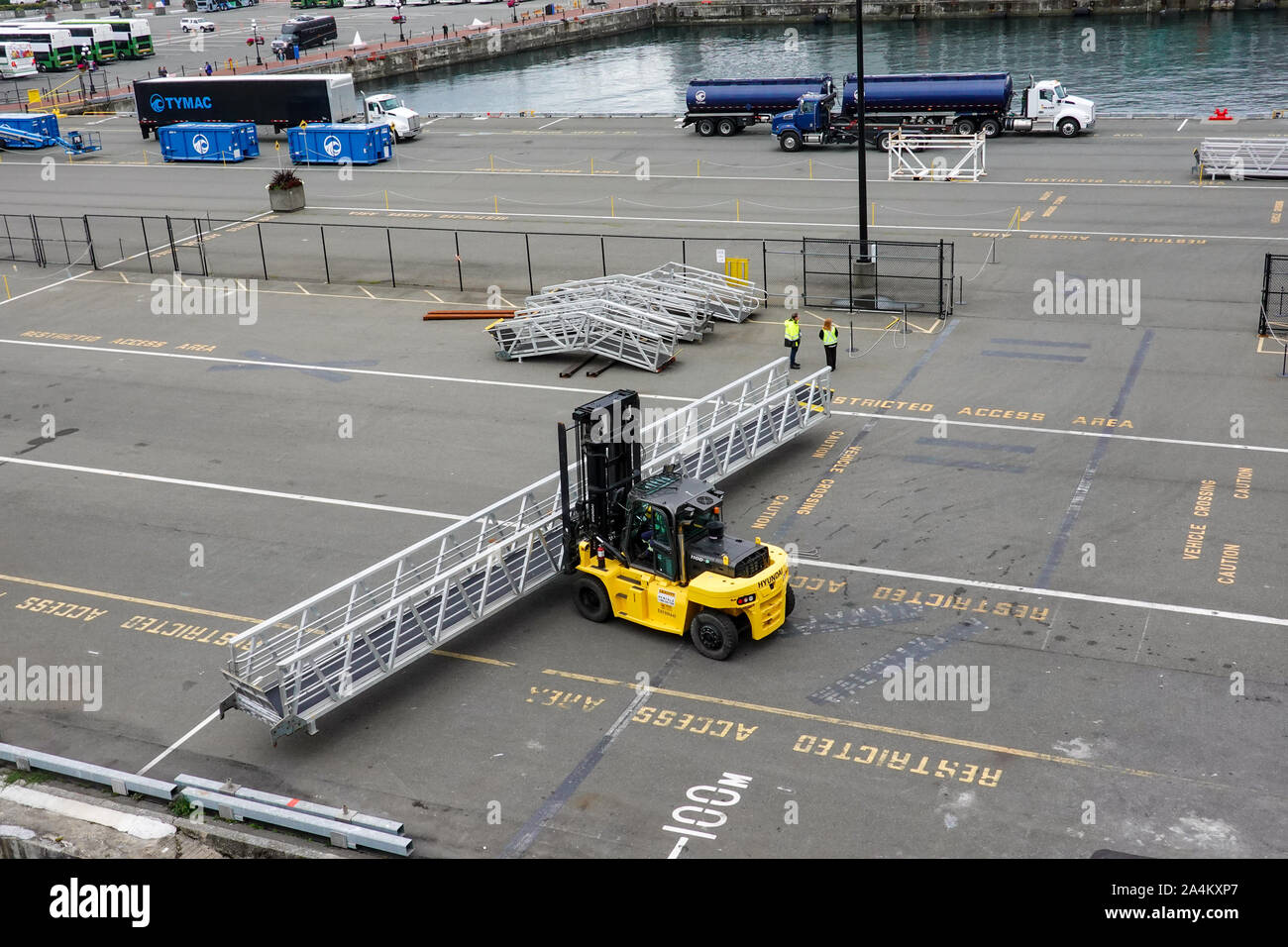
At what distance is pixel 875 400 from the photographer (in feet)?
89.9

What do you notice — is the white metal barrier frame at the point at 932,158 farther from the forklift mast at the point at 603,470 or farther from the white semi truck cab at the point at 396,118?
the forklift mast at the point at 603,470

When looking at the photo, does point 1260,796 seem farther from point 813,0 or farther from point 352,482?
point 813,0

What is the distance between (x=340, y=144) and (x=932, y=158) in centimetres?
2806

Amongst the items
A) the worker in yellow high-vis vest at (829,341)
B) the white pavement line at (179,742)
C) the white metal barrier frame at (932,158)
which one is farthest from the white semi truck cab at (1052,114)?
the white pavement line at (179,742)

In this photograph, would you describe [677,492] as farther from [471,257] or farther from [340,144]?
[340,144]

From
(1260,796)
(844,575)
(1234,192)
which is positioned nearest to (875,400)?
(844,575)

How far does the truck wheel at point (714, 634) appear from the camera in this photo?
56.4ft

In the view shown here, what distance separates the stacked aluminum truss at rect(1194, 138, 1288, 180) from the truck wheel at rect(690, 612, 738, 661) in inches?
1418

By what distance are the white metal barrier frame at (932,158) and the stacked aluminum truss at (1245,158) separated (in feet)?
26.3

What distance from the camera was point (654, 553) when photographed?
58.5 feet

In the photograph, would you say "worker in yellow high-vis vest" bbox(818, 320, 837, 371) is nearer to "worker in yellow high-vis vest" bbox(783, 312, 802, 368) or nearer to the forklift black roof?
"worker in yellow high-vis vest" bbox(783, 312, 802, 368)

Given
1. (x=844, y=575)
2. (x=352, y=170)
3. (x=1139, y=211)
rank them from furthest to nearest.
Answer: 1. (x=352, y=170)
2. (x=1139, y=211)
3. (x=844, y=575)

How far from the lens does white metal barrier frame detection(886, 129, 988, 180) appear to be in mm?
48562
